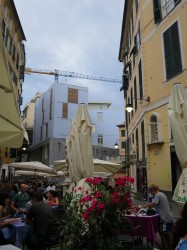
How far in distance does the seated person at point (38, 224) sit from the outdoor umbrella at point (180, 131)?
2.74 m

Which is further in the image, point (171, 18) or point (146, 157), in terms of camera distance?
point (146, 157)

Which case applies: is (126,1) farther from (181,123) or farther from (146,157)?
(181,123)

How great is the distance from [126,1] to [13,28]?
1562cm

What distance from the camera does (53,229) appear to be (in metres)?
5.97

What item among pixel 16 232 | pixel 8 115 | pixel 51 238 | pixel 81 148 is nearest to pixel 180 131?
pixel 81 148

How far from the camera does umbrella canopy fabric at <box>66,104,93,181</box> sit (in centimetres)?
711

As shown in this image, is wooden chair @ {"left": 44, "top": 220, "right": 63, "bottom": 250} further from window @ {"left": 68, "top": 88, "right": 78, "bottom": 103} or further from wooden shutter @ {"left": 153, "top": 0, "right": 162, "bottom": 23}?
window @ {"left": 68, "top": 88, "right": 78, "bottom": 103}

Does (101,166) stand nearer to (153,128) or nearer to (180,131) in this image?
(153,128)

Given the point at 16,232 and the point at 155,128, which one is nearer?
the point at 16,232

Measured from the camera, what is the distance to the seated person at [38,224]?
580 centimetres

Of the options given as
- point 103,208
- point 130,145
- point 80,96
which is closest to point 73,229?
point 103,208

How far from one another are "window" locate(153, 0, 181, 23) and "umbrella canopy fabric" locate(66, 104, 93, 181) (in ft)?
37.6

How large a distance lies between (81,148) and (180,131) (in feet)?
8.56

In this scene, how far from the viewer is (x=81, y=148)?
7281 mm
